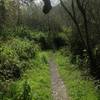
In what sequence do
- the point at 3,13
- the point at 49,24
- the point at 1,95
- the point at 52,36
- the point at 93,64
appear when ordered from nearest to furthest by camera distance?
the point at 1,95 → the point at 93,64 → the point at 3,13 → the point at 52,36 → the point at 49,24

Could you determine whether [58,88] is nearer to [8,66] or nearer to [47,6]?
[8,66]

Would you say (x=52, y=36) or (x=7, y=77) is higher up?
(x=52, y=36)

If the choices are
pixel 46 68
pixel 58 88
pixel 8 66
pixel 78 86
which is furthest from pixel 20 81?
pixel 46 68

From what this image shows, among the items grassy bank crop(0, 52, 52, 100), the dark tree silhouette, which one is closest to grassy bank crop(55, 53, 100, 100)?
grassy bank crop(0, 52, 52, 100)

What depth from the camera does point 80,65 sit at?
22172 mm

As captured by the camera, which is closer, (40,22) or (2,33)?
(2,33)

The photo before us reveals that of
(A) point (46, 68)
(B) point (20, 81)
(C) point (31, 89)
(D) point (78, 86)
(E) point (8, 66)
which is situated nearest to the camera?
(C) point (31, 89)

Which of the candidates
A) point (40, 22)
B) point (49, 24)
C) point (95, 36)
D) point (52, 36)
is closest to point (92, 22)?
point (95, 36)

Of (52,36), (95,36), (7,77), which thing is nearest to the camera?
(7,77)

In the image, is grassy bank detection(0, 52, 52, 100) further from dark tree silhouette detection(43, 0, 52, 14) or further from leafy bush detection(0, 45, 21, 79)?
dark tree silhouette detection(43, 0, 52, 14)

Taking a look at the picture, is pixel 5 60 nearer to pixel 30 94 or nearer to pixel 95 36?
pixel 30 94

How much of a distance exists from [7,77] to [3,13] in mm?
12306

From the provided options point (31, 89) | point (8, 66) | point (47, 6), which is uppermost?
point (47, 6)

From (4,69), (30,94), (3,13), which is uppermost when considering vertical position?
(3,13)
